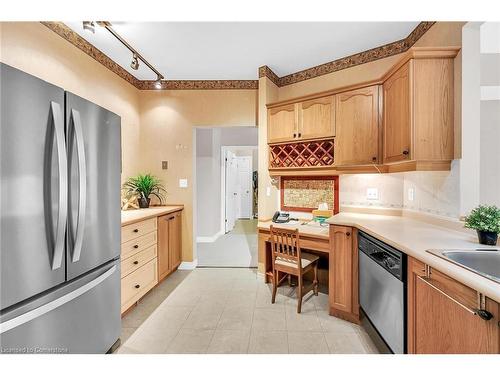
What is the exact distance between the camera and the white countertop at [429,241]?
0.91m

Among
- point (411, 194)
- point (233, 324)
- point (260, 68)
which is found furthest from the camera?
point (260, 68)

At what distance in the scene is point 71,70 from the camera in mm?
2316

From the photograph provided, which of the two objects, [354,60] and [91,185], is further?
[354,60]

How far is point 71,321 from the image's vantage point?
4.20 feet

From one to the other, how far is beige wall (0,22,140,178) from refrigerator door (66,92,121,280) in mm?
1039

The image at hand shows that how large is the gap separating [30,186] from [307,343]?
2080 millimetres

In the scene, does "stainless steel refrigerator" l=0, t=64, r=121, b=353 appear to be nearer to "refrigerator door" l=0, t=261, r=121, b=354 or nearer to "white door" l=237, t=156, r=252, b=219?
"refrigerator door" l=0, t=261, r=121, b=354

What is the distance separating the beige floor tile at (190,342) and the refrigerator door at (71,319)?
45 cm

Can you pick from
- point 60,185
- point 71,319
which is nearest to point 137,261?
point 71,319

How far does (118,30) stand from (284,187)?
8.52 feet

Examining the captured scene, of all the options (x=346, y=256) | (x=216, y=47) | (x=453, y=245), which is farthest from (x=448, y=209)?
(x=216, y=47)

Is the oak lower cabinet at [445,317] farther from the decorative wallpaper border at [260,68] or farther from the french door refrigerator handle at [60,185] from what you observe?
the decorative wallpaper border at [260,68]

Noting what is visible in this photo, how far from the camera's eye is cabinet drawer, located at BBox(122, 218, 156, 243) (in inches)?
83.7

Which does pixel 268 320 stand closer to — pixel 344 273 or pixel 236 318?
pixel 236 318
